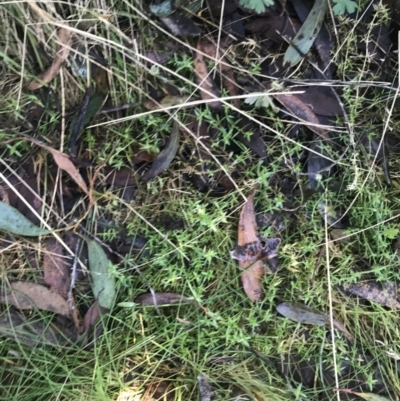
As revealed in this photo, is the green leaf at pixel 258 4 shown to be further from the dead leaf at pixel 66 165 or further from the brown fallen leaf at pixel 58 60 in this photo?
the dead leaf at pixel 66 165

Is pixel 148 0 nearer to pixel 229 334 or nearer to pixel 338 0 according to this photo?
pixel 338 0

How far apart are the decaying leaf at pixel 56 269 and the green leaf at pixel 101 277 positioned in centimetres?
7

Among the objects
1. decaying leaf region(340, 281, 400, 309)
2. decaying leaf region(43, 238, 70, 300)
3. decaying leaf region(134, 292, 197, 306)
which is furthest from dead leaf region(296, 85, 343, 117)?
decaying leaf region(43, 238, 70, 300)

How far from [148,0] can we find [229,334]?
890mm

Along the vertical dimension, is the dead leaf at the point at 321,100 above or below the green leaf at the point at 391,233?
above

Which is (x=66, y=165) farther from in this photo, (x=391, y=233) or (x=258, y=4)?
(x=391, y=233)

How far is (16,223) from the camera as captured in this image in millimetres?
1386

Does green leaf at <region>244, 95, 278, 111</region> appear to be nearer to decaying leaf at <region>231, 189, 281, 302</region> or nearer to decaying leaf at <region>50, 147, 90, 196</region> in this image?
decaying leaf at <region>231, 189, 281, 302</region>

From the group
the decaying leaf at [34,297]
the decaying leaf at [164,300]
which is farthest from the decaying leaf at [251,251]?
the decaying leaf at [34,297]

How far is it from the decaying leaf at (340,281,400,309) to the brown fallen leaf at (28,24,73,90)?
0.95 m

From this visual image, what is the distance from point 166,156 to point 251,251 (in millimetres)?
337

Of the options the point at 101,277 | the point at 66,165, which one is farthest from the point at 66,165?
the point at 101,277

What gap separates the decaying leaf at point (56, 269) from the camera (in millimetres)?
1413

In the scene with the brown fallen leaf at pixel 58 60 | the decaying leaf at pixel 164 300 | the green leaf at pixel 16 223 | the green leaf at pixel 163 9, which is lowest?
the decaying leaf at pixel 164 300
